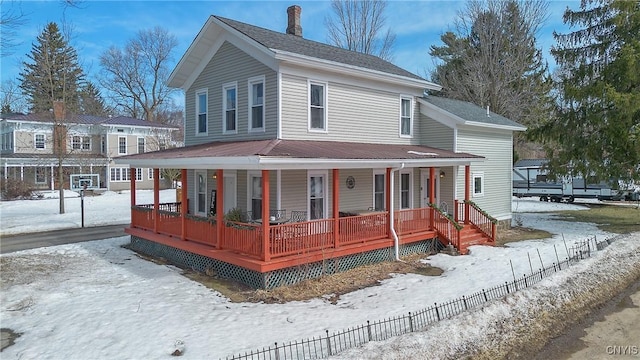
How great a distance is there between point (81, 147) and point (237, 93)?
30388 millimetres

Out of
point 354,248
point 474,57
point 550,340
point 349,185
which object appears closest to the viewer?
point 550,340

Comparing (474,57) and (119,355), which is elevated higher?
(474,57)

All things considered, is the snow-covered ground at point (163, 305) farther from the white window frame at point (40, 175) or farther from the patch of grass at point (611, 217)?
the white window frame at point (40, 175)

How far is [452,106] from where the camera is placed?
19016 millimetres

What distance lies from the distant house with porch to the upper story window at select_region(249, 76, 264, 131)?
Answer: 0.04m

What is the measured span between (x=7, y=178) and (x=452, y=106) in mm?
33757

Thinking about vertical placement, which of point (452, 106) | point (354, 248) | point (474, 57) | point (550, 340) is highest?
point (474, 57)

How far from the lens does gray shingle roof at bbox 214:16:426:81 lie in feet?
43.0

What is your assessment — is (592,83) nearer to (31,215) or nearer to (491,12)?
(491,12)

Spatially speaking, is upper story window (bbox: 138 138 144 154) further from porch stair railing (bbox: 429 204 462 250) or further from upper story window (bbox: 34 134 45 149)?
porch stair railing (bbox: 429 204 462 250)

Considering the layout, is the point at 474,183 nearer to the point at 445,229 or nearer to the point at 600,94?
the point at 445,229

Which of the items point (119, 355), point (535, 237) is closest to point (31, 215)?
point (119, 355)


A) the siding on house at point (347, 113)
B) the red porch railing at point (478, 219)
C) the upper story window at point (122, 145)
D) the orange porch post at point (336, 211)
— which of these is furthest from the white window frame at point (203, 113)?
the upper story window at point (122, 145)

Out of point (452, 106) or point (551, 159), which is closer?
point (452, 106)
